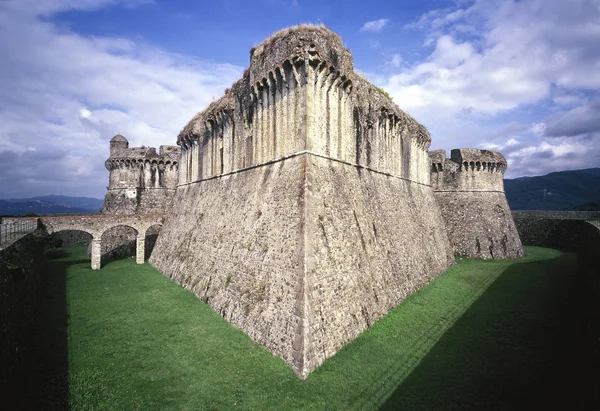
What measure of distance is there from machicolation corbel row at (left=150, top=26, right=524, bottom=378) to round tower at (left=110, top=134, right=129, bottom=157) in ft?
61.2

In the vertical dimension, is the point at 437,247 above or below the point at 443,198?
below

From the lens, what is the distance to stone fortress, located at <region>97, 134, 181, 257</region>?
3278 centimetres

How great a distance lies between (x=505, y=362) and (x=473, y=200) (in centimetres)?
2197

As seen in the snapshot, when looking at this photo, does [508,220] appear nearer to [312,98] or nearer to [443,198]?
[443,198]

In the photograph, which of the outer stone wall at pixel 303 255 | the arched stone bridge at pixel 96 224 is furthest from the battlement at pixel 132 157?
the outer stone wall at pixel 303 255

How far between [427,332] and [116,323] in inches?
503

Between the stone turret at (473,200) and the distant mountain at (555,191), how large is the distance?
138452mm

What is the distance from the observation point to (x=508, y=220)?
94.0ft

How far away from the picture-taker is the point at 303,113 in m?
11.7

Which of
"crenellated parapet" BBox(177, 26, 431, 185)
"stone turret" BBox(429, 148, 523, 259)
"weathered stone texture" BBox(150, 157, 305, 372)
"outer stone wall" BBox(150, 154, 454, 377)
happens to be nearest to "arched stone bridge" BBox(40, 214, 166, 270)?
"weathered stone texture" BBox(150, 157, 305, 372)

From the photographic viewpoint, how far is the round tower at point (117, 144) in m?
32.8

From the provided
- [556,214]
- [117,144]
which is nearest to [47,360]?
[117,144]

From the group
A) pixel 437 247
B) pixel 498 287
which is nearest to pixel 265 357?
pixel 498 287

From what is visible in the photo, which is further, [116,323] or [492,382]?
[116,323]
